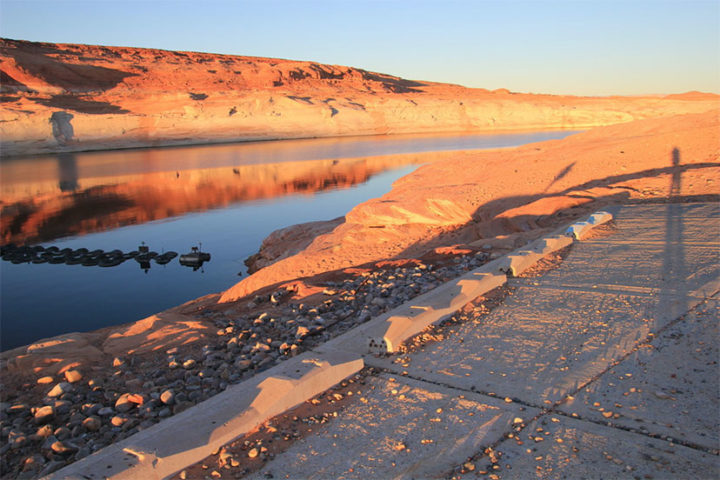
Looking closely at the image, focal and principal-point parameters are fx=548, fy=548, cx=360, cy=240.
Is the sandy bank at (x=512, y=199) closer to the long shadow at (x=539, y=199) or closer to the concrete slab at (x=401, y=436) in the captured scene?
the long shadow at (x=539, y=199)

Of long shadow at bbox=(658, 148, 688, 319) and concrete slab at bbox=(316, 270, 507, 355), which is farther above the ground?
long shadow at bbox=(658, 148, 688, 319)

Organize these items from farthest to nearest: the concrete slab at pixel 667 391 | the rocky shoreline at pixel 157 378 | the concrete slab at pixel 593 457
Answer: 1. the rocky shoreline at pixel 157 378
2. the concrete slab at pixel 667 391
3. the concrete slab at pixel 593 457

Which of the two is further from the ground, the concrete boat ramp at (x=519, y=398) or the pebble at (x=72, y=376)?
the concrete boat ramp at (x=519, y=398)

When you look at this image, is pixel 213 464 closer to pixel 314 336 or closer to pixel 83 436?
pixel 83 436

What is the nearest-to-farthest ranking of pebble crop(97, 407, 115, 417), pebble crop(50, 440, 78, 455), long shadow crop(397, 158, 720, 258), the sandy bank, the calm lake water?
pebble crop(50, 440, 78, 455) → pebble crop(97, 407, 115, 417) → long shadow crop(397, 158, 720, 258) → the sandy bank → the calm lake water

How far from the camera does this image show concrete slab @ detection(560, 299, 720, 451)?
8.98ft

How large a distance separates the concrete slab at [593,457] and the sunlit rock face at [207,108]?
53.1 metres

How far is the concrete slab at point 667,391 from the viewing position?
2.74 metres

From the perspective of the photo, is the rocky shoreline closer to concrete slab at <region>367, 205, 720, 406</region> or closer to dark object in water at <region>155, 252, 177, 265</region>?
concrete slab at <region>367, 205, 720, 406</region>

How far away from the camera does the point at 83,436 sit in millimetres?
3301

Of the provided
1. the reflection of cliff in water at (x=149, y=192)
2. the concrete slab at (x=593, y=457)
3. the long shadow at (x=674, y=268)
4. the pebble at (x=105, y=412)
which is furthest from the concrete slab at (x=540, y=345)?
the reflection of cliff in water at (x=149, y=192)

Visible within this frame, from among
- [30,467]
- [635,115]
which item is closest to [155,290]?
[30,467]

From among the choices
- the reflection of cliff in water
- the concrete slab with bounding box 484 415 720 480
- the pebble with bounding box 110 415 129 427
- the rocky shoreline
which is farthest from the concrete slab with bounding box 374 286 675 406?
the reflection of cliff in water

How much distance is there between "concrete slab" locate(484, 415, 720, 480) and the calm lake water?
11.5 meters
